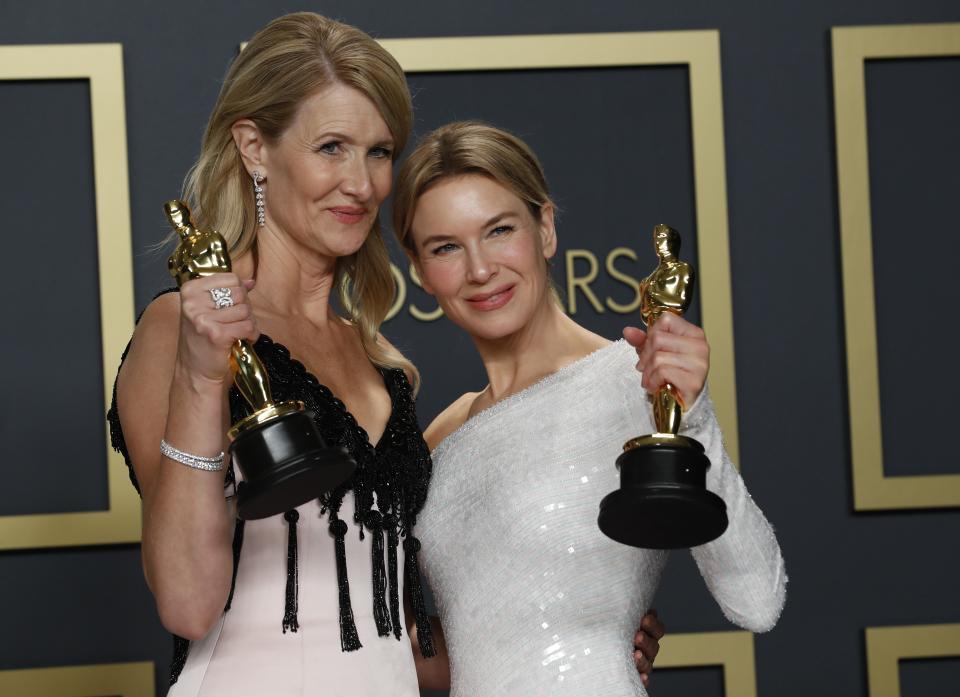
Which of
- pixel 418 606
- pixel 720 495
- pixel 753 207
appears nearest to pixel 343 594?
pixel 418 606

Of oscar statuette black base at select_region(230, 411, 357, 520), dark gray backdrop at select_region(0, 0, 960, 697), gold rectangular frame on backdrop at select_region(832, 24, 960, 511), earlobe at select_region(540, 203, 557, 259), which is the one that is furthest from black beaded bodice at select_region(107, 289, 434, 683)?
gold rectangular frame on backdrop at select_region(832, 24, 960, 511)

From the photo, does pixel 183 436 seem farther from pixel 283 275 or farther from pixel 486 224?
pixel 486 224

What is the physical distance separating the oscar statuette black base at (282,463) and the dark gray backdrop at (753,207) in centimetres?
160

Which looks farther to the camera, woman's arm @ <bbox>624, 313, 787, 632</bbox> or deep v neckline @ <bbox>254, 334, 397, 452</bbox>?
deep v neckline @ <bbox>254, 334, 397, 452</bbox>

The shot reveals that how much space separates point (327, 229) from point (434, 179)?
20 cm

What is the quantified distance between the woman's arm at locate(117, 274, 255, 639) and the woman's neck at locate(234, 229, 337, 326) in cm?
25

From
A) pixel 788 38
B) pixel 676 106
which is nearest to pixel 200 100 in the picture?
pixel 676 106

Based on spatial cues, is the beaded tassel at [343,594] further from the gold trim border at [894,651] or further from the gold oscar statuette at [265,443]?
the gold trim border at [894,651]

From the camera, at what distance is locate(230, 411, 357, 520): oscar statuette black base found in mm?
1480

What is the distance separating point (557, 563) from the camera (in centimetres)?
195

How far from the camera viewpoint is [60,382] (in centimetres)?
306

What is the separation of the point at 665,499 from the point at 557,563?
48 centimetres

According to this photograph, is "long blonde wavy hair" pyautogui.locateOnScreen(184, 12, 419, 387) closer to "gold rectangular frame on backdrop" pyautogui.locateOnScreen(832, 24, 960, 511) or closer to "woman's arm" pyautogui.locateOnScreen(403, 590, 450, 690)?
"woman's arm" pyautogui.locateOnScreen(403, 590, 450, 690)

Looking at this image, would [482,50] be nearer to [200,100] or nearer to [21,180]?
[200,100]
